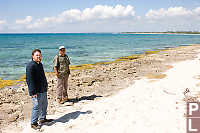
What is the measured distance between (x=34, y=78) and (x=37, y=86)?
0.25m

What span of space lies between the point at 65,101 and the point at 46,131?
8.01 feet

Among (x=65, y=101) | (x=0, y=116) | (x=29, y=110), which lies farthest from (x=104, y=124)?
(x=0, y=116)

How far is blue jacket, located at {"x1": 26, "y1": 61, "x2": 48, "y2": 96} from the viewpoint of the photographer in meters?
4.53

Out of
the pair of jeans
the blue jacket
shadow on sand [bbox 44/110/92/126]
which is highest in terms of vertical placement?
the blue jacket

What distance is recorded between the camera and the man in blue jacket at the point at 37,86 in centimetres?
455

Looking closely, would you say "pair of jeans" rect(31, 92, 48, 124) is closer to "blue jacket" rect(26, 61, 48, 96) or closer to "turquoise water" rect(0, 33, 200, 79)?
"blue jacket" rect(26, 61, 48, 96)

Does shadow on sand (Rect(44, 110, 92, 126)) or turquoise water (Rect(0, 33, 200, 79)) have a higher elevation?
turquoise water (Rect(0, 33, 200, 79))

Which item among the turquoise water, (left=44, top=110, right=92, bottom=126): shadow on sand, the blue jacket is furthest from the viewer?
the turquoise water

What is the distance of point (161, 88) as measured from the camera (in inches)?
316

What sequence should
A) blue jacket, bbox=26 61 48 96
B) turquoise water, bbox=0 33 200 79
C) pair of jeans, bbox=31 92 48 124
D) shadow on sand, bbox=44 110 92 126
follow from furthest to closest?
turquoise water, bbox=0 33 200 79
shadow on sand, bbox=44 110 92 126
pair of jeans, bbox=31 92 48 124
blue jacket, bbox=26 61 48 96

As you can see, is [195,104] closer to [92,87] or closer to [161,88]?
[161,88]

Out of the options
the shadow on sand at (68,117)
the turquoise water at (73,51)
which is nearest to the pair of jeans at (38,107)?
the shadow on sand at (68,117)

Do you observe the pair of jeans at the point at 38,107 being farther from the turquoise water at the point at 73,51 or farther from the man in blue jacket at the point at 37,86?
the turquoise water at the point at 73,51

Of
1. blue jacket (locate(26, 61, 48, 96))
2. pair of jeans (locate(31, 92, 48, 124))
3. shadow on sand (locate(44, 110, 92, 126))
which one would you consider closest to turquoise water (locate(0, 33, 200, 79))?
shadow on sand (locate(44, 110, 92, 126))
